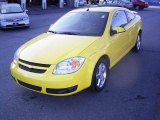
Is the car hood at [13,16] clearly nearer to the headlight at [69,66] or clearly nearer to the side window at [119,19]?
the side window at [119,19]

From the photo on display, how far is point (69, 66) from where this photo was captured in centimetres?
457

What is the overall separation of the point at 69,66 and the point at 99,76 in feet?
2.91

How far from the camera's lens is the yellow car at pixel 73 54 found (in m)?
4.52

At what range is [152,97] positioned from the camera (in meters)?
5.05

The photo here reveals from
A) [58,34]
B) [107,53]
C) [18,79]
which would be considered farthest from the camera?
[58,34]

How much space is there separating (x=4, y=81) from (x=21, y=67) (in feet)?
4.02

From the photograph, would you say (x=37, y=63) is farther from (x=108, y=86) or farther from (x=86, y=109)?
(x=108, y=86)

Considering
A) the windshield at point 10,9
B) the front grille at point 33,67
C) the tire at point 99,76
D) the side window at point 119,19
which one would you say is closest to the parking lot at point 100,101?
the tire at point 99,76

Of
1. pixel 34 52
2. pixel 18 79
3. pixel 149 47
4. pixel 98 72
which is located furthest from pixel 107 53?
pixel 149 47

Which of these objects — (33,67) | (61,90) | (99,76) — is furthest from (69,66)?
(99,76)

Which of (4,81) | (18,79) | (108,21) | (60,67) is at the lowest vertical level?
(4,81)

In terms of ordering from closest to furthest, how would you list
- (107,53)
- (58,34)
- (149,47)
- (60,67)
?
(60,67)
(107,53)
(58,34)
(149,47)

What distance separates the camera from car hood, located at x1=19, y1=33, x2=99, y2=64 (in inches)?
185

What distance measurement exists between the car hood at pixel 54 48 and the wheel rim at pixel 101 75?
53 centimetres
